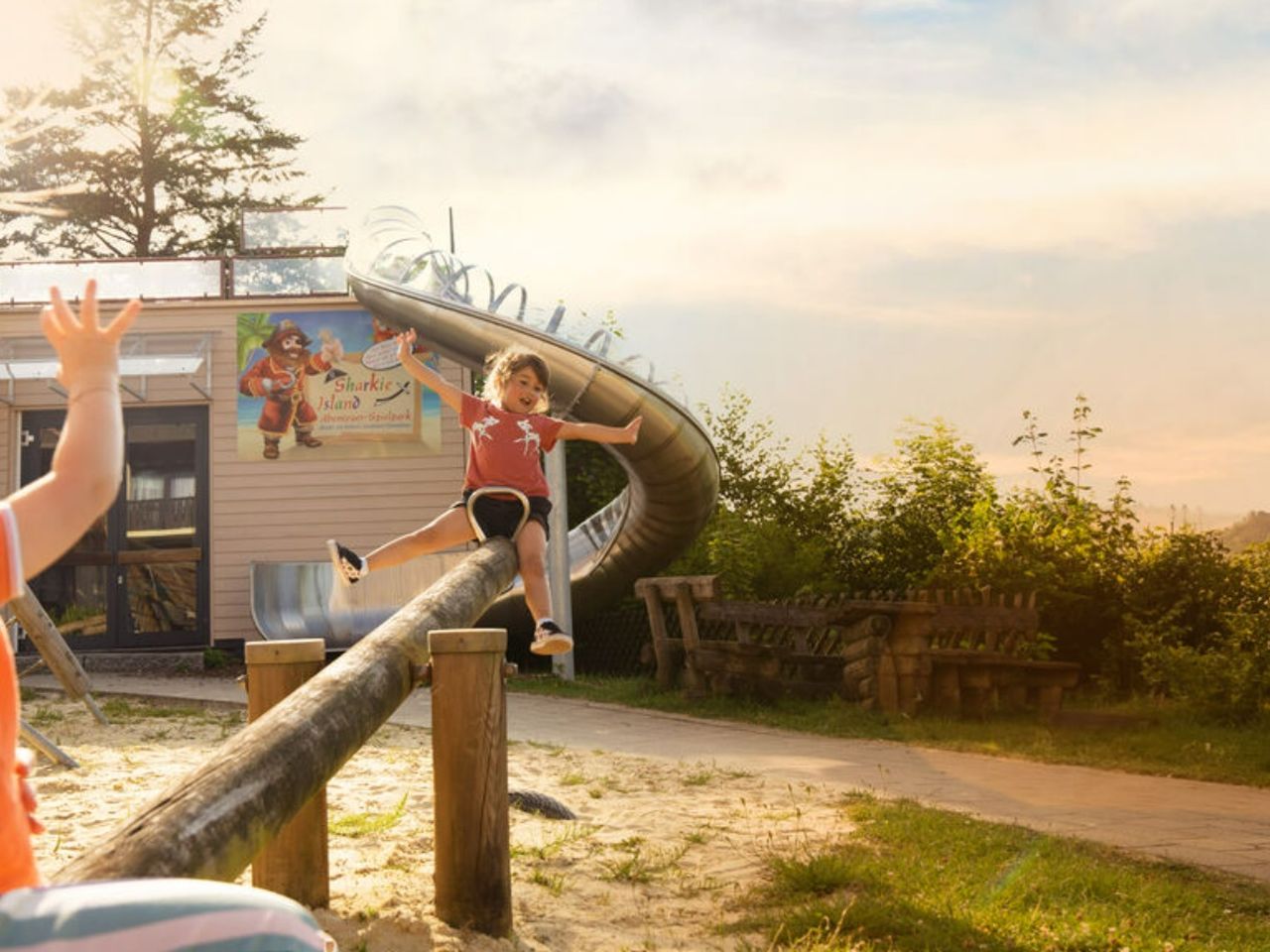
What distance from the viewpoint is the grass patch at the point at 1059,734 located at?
353 inches

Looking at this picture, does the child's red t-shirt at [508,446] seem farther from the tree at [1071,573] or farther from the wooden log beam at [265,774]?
the tree at [1071,573]

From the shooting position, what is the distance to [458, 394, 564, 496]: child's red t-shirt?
6.14 metres

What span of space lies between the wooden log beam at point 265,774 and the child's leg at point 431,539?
168 centimetres

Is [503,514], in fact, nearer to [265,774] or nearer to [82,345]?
[265,774]

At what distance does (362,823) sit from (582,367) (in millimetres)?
8811

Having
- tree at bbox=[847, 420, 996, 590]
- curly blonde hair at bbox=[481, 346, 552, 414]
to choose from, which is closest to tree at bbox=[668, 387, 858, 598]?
tree at bbox=[847, 420, 996, 590]

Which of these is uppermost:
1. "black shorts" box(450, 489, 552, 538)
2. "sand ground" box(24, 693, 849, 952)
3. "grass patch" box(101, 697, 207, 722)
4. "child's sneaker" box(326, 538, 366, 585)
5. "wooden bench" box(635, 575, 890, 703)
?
"black shorts" box(450, 489, 552, 538)

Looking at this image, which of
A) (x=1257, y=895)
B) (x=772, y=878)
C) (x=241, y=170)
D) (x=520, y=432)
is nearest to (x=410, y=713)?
(x=520, y=432)

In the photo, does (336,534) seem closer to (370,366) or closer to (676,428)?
(370,366)

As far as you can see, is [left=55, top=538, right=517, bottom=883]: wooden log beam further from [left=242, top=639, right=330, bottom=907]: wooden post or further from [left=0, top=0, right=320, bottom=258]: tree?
[left=0, top=0, right=320, bottom=258]: tree

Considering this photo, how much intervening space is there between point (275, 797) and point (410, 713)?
922cm

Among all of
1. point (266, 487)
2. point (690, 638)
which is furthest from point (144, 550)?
point (690, 638)

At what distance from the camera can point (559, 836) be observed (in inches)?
240

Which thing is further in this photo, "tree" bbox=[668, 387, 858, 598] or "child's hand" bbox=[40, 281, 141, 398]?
"tree" bbox=[668, 387, 858, 598]
